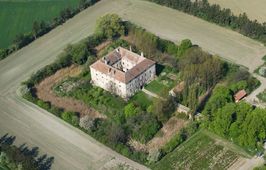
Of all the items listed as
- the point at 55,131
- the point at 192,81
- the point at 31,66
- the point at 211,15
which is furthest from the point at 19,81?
the point at 211,15

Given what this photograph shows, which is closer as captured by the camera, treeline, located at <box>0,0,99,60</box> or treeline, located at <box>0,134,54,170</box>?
treeline, located at <box>0,134,54,170</box>

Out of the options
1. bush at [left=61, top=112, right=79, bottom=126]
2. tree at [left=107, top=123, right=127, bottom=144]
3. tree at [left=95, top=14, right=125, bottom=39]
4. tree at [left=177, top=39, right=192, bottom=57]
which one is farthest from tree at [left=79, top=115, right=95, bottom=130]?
tree at [left=95, top=14, right=125, bottom=39]

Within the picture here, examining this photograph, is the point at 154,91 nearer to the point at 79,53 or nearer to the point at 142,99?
the point at 142,99

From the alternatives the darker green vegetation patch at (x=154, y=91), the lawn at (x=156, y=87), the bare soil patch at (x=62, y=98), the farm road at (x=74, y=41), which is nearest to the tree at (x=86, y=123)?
the darker green vegetation patch at (x=154, y=91)

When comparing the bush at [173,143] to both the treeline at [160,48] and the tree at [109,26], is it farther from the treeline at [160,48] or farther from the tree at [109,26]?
the tree at [109,26]

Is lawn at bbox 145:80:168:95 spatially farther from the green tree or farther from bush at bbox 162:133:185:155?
the green tree

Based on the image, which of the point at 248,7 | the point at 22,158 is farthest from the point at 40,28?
the point at 248,7
